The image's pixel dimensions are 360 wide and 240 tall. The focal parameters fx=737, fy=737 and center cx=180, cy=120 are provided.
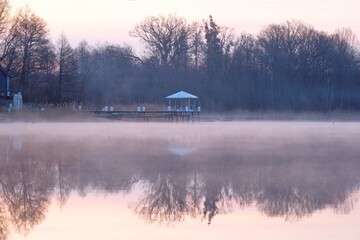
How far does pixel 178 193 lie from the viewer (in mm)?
11859

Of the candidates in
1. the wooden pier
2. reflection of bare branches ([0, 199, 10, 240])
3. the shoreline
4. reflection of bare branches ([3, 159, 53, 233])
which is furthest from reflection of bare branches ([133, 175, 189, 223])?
the wooden pier

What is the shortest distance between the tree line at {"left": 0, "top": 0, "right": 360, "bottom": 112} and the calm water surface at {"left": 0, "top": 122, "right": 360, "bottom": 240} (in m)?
39.3

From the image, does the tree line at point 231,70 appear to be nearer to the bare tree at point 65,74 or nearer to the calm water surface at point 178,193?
the bare tree at point 65,74

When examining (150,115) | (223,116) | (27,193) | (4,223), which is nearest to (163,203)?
(27,193)

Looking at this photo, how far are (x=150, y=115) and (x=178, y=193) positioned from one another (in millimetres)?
33408

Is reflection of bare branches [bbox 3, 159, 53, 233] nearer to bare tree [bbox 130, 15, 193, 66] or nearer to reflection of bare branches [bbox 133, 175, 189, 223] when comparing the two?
reflection of bare branches [bbox 133, 175, 189, 223]

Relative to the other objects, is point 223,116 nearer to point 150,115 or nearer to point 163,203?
point 150,115

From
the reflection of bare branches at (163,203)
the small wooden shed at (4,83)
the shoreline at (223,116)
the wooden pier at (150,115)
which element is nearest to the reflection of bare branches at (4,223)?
the reflection of bare branches at (163,203)

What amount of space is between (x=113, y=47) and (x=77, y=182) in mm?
56514

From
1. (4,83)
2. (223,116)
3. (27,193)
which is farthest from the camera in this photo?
(223,116)

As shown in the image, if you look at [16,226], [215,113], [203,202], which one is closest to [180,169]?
[203,202]

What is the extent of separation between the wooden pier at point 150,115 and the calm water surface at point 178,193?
22.6m

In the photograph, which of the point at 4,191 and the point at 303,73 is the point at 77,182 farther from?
the point at 303,73

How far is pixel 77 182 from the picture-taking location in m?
13.0
